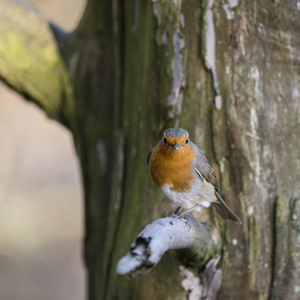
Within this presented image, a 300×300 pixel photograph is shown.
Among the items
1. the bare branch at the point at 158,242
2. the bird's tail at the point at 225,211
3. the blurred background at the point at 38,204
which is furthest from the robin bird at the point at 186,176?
the blurred background at the point at 38,204

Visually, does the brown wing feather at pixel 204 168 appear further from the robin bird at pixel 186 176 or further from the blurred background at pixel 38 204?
the blurred background at pixel 38 204

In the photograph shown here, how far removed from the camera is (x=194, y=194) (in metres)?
2.05

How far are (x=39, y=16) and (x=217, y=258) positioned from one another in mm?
1970

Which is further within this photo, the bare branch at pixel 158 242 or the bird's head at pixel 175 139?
the bird's head at pixel 175 139

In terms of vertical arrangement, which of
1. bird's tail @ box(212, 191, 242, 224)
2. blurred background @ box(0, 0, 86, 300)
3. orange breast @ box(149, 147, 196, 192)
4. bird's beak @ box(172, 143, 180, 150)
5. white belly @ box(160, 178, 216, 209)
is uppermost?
bird's beak @ box(172, 143, 180, 150)

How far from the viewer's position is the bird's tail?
2.10 metres

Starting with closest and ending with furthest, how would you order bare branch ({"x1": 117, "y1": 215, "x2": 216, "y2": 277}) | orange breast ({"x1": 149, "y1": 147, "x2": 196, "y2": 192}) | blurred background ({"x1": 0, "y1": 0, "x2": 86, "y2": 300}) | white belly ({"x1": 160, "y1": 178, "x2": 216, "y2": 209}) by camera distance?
bare branch ({"x1": 117, "y1": 215, "x2": 216, "y2": 277}) → orange breast ({"x1": 149, "y1": 147, "x2": 196, "y2": 192}) → white belly ({"x1": 160, "y1": 178, "x2": 216, "y2": 209}) → blurred background ({"x1": 0, "y1": 0, "x2": 86, "y2": 300})

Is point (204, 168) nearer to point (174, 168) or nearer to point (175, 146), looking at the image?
point (174, 168)

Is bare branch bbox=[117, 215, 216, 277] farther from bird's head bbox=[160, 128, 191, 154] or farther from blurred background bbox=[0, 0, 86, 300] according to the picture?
blurred background bbox=[0, 0, 86, 300]

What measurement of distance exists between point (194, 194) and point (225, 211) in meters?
0.18

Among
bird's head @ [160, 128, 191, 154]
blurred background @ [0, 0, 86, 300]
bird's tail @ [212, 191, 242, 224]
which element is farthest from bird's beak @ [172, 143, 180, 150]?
blurred background @ [0, 0, 86, 300]

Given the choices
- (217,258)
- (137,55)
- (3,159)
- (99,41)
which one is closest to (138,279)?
(217,258)

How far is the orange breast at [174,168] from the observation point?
6.24 ft

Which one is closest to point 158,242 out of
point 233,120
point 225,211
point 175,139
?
point 175,139
